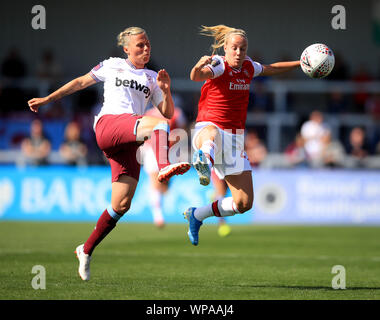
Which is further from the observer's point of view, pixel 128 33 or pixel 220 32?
pixel 220 32

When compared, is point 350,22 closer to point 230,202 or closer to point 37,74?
point 37,74

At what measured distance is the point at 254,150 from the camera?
18266 mm

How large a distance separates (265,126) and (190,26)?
5309 millimetres

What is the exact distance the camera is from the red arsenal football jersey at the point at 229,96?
884 centimetres

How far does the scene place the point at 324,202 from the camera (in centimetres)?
1730

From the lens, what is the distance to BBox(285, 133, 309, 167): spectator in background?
60.4 feet

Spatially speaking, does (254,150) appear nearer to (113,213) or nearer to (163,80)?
(113,213)

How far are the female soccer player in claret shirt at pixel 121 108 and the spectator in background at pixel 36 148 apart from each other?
32.1 ft

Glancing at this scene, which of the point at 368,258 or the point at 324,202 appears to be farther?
the point at 324,202

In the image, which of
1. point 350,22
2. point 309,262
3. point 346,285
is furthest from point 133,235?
point 350,22

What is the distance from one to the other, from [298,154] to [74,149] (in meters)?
5.50

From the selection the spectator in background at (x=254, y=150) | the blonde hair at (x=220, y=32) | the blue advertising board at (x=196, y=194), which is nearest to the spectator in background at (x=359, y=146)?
the blue advertising board at (x=196, y=194)

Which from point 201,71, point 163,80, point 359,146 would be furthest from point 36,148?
point 163,80

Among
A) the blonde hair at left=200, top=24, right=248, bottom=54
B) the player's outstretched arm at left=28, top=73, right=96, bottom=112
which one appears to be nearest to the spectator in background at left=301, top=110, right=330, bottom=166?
the blonde hair at left=200, top=24, right=248, bottom=54
